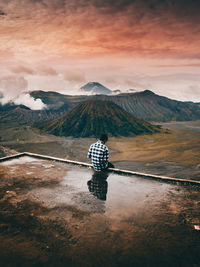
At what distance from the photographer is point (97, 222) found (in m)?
3.62

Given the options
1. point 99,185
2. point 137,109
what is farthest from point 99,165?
point 137,109

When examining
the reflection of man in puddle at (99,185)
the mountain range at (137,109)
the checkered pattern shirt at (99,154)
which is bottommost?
the reflection of man in puddle at (99,185)

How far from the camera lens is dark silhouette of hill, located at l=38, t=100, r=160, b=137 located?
54.2 m

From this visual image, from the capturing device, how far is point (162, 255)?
289 centimetres

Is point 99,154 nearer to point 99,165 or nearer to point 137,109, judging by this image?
point 99,165

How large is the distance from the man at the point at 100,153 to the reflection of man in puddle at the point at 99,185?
25cm

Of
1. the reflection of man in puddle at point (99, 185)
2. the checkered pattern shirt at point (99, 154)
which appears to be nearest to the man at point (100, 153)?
the checkered pattern shirt at point (99, 154)

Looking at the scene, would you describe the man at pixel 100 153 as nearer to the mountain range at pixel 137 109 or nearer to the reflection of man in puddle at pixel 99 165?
the reflection of man in puddle at pixel 99 165

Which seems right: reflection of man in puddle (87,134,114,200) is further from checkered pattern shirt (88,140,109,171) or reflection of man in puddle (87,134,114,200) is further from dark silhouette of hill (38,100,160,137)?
dark silhouette of hill (38,100,160,137)

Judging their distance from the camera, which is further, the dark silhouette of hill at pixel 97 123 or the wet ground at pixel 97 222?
the dark silhouette of hill at pixel 97 123

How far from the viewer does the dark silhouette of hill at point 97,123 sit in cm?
5422

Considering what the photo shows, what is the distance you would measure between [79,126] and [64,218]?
5321 centimetres

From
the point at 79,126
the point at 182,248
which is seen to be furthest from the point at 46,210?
the point at 79,126

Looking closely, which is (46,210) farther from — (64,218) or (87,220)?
(87,220)
